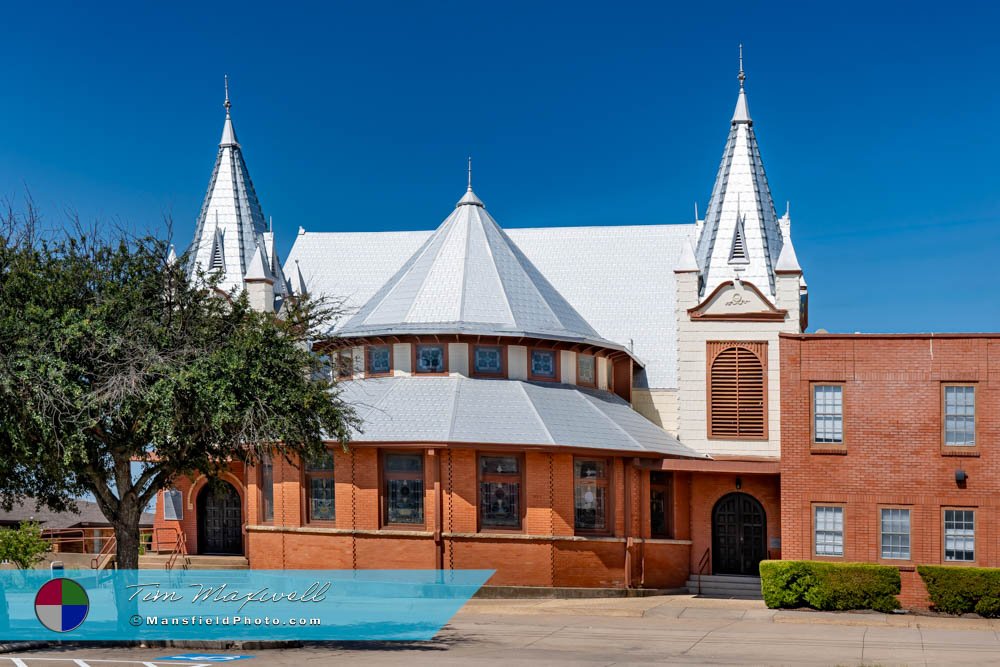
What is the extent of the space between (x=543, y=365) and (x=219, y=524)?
12157 millimetres

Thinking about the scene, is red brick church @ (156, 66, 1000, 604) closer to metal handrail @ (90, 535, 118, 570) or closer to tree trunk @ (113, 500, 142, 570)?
metal handrail @ (90, 535, 118, 570)

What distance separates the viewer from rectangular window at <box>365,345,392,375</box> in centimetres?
3541

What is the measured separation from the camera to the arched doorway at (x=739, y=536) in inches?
1430

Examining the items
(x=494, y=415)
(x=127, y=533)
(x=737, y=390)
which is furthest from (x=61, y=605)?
(x=737, y=390)

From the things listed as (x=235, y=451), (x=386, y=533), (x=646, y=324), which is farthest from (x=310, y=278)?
(x=235, y=451)

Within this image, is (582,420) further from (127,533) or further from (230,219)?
(230,219)

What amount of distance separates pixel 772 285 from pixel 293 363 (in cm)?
2069

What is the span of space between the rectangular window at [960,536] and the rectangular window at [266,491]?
59.2 ft

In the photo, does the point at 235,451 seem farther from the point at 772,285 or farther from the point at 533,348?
the point at 772,285

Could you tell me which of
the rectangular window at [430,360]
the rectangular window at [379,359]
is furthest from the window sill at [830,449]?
the rectangular window at [379,359]

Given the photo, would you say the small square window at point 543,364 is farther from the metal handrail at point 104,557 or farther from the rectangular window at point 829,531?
the metal handrail at point 104,557

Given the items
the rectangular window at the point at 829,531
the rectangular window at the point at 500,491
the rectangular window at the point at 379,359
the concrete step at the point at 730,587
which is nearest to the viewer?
the rectangular window at the point at 829,531

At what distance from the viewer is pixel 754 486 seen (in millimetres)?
36281

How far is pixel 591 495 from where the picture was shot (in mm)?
32875
